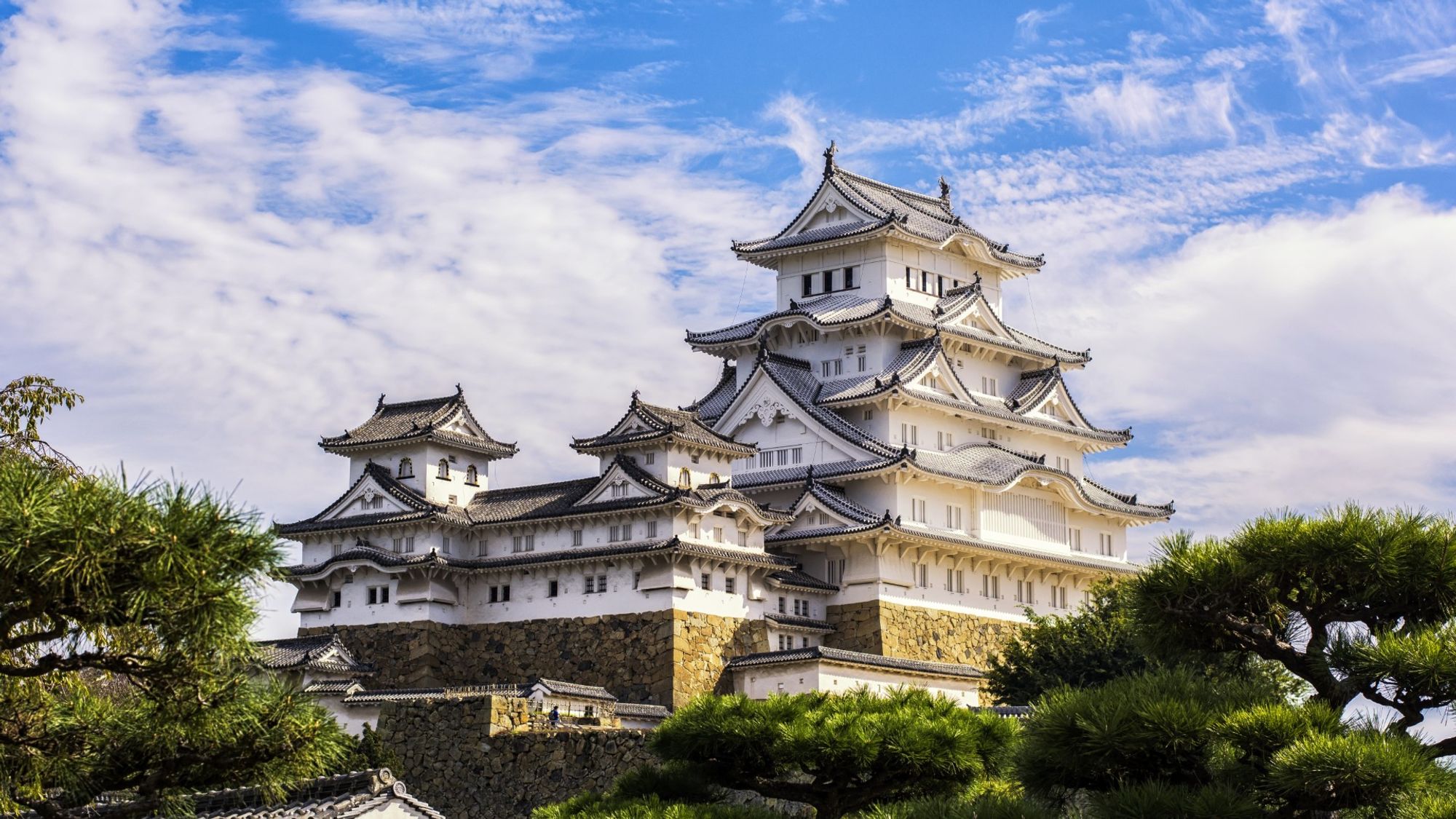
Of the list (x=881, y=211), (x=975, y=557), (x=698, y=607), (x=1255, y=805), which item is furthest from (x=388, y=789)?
(x=881, y=211)

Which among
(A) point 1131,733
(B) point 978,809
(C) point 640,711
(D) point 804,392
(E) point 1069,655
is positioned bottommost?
(B) point 978,809

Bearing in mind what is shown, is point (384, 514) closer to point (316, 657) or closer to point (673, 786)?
point (316, 657)

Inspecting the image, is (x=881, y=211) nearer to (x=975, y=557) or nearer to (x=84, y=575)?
(x=975, y=557)

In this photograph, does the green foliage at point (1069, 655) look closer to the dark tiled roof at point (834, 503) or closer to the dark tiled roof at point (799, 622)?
the dark tiled roof at point (799, 622)

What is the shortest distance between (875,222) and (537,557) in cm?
1700

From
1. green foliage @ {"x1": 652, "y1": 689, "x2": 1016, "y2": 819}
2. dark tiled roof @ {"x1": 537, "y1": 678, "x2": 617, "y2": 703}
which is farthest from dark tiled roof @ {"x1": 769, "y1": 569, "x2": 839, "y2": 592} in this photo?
green foliage @ {"x1": 652, "y1": 689, "x2": 1016, "y2": 819}

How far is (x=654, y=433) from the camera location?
48.5 metres

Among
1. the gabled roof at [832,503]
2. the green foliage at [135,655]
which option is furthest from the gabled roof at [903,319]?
the green foliage at [135,655]

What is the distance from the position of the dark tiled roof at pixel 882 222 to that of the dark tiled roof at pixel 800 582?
12392mm

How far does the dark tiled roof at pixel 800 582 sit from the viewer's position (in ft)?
164

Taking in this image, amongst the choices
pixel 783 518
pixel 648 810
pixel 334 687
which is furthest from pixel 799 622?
pixel 648 810

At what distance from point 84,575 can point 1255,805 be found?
38.7 feet

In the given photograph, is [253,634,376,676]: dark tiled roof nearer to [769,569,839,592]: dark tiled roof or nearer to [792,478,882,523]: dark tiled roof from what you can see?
[769,569,839,592]: dark tiled roof

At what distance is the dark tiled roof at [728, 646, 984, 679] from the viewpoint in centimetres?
4500
